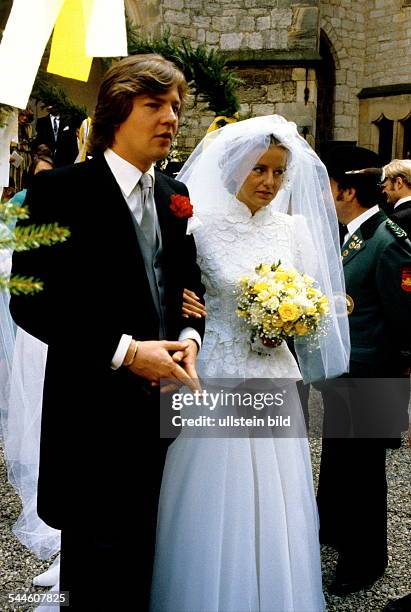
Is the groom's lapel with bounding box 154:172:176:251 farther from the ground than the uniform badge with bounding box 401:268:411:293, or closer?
farther from the ground

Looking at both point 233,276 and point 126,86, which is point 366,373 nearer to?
point 233,276

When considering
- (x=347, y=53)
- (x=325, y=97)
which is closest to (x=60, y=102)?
(x=325, y=97)

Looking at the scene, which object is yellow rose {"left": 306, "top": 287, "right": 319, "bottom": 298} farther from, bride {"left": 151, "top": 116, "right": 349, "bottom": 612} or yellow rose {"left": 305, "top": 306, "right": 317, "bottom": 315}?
bride {"left": 151, "top": 116, "right": 349, "bottom": 612}

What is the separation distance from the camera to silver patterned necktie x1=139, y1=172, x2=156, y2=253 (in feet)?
7.54

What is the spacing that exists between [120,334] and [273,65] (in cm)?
1084

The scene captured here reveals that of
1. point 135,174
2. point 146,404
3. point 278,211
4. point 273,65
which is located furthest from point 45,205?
point 273,65

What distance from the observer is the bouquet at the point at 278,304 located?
8.47 feet

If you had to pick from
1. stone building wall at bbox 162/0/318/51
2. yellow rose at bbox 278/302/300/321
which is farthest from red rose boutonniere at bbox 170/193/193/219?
stone building wall at bbox 162/0/318/51

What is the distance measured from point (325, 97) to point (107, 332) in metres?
16.9

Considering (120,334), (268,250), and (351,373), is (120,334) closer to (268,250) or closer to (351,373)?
(268,250)

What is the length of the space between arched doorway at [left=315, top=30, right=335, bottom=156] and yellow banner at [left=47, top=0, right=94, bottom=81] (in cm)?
1606

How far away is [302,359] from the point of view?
3068 mm

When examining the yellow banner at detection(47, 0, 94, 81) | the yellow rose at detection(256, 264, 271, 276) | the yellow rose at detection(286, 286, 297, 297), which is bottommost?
the yellow rose at detection(286, 286, 297, 297)

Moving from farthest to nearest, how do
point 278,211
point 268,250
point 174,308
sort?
point 278,211
point 268,250
point 174,308
